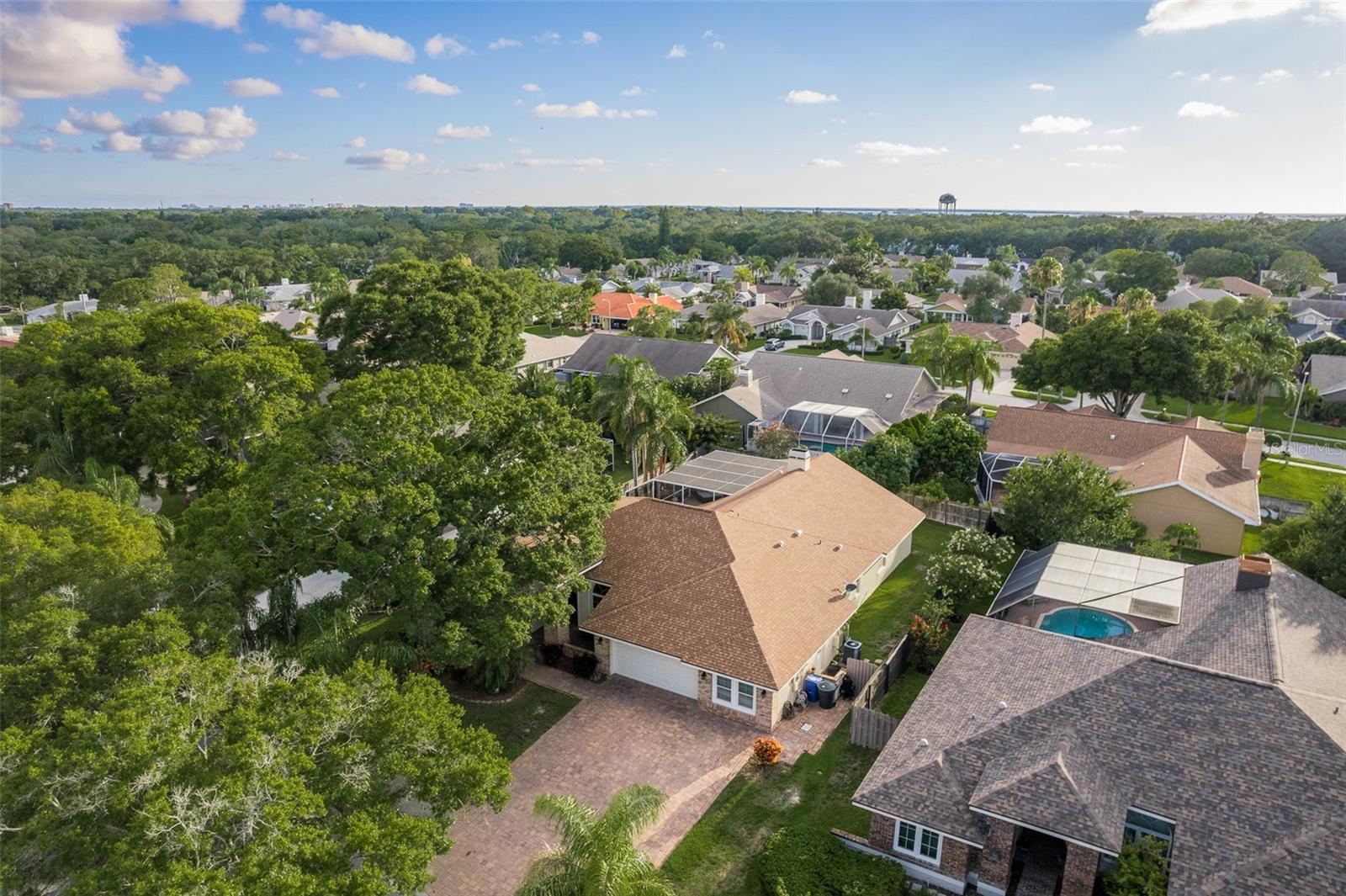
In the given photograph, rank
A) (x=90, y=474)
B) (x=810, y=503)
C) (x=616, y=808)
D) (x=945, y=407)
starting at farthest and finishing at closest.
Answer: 1. (x=945, y=407)
2. (x=810, y=503)
3. (x=90, y=474)
4. (x=616, y=808)

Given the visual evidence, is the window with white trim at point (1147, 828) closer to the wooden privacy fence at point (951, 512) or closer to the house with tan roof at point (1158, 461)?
the wooden privacy fence at point (951, 512)

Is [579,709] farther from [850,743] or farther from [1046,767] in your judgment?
[1046,767]

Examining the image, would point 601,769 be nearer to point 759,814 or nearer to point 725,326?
point 759,814

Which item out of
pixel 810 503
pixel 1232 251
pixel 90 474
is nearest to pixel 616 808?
pixel 810 503

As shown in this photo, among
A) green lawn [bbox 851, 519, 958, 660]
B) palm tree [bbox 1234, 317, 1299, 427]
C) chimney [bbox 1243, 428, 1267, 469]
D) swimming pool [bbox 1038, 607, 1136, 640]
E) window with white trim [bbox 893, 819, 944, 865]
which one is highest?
palm tree [bbox 1234, 317, 1299, 427]

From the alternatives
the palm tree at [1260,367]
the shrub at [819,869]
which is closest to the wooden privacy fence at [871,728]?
the shrub at [819,869]

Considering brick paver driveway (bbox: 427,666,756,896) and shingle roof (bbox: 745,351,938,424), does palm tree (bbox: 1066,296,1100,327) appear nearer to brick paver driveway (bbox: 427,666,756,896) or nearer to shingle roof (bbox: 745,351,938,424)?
shingle roof (bbox: 745,351,938,424)

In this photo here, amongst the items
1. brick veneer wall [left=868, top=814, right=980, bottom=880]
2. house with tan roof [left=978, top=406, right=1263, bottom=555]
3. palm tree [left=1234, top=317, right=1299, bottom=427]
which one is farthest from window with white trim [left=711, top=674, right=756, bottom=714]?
palm tree [left=1234, top=317, right=1299, bottom=427]
